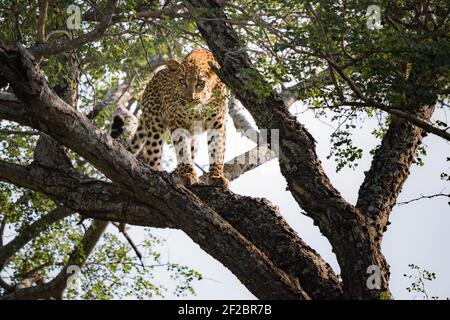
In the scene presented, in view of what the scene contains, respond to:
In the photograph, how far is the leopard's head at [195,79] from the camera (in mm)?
10383

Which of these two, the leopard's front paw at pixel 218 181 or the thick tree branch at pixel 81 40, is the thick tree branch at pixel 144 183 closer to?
the thick tree branch at pixel 81 40

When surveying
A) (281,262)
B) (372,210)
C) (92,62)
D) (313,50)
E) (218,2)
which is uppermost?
(92,62)

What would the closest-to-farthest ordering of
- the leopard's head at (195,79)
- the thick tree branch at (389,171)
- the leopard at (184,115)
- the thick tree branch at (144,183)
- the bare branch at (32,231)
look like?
the thick tree branch at (144,183) → the thick tree branch at (389,171) → the leopard at (184,115) → the leopard's head at (195,79) → the bare branch at (32,231)

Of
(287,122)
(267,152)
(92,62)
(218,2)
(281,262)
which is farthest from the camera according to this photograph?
(92,62)

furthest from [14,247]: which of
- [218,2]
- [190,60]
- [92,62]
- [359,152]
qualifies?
[359,152]

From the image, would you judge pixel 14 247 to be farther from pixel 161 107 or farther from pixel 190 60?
pixel 190 60

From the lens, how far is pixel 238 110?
11227mm

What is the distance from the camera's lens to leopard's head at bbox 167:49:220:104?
1038 centimetres

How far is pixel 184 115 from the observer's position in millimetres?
10148

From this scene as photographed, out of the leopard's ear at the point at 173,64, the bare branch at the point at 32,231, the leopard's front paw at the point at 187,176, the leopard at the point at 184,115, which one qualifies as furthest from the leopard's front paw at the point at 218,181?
the bare branch at the point at 32,231

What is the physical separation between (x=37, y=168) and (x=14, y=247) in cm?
320

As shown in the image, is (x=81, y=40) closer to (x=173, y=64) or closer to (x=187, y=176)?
(x=187, y=176)

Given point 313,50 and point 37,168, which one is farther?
point 37,168

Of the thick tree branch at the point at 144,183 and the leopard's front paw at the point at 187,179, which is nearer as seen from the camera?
the thick tree branch at the point at 144,183
